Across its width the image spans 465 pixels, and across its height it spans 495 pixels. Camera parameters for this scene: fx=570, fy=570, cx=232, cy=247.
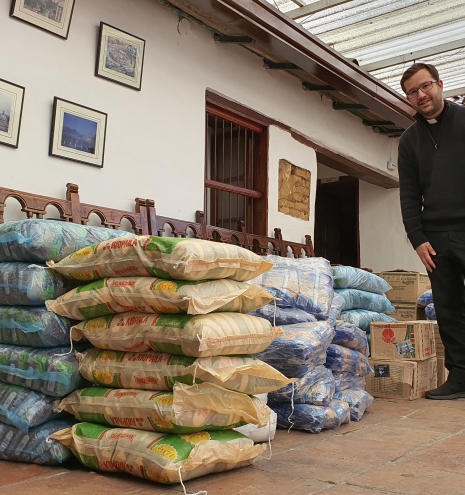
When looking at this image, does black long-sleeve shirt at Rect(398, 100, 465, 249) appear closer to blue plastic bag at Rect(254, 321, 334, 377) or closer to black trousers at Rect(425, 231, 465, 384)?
black trousers at Rect(425, 231, 465, 384)

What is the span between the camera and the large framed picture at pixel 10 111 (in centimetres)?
275

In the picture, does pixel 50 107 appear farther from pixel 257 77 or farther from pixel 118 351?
pixel 257 77

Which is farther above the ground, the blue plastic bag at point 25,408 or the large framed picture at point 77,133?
the large framed picture at point 77,133

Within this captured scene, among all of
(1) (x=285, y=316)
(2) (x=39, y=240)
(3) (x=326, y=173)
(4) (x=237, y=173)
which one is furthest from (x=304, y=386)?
(3) (x=326, y=173)

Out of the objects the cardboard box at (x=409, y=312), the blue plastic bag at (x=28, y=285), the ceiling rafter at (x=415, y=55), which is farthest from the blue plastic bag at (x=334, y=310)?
the ceiling rafter at (x=415, y=55)

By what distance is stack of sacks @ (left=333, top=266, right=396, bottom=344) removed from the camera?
3729 mm

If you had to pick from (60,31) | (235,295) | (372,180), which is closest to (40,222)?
(235,295)

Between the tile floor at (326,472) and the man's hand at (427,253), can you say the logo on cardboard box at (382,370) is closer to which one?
the man's hand at (427,253)

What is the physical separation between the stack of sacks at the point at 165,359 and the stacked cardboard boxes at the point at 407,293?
352 centimetres

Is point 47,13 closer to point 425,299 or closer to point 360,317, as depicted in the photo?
point 360,317

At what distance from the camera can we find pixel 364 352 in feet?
9.78

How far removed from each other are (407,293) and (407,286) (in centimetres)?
6

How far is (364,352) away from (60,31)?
2.34m

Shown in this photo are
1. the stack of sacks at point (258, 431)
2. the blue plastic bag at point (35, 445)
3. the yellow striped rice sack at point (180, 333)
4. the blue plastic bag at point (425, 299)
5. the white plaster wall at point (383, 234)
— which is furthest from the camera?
the white plaster wall at point (383, 234)
